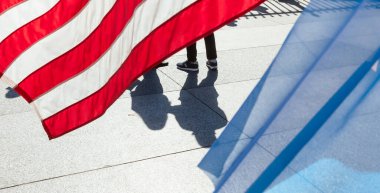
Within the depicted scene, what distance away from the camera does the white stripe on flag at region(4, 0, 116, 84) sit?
2.17 meters

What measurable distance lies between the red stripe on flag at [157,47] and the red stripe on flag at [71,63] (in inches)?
6.4

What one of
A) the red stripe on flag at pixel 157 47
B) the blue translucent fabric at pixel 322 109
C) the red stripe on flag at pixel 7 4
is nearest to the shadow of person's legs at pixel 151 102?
the red stripe on flag at pixel 157 47

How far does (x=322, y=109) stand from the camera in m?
1.47

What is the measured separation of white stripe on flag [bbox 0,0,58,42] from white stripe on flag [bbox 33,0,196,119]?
0.43 metres

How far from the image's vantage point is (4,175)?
333 cm

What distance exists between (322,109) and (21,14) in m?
1.77

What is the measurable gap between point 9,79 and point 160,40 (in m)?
0.94

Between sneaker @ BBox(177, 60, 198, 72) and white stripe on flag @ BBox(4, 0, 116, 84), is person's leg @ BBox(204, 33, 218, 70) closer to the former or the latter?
sneaker @ BBox(177, 60, 198, 72)

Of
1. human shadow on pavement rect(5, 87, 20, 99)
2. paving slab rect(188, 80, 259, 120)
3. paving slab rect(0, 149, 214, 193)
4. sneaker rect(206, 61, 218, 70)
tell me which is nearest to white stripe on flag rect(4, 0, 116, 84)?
paving slab rect(0, 149, 214, 193)

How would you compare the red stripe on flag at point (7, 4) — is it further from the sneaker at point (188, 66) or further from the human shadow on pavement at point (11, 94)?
the sneaker at point (188, 66)

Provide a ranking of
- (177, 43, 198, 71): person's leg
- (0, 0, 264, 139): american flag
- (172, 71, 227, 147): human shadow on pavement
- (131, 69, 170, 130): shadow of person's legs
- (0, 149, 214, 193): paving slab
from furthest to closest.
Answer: (177, 43, 198, 71): person's leg → (131, 69, 170, 130): shadow of person's legs → (172, 71, 227, 147): human shadow on pavement → (0, 149, 214, 193): paving slab → (0, 0, 264, 139): american flag

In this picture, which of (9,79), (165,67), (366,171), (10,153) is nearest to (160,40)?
(9,79)

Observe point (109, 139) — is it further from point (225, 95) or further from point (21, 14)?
point (21, 14)

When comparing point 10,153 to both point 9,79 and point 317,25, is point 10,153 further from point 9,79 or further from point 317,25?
point 317,25
